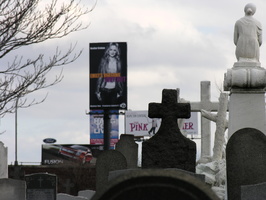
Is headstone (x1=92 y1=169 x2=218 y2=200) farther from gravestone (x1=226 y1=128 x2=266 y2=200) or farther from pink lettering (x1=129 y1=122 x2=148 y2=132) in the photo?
pink lettering (x1=129 y1=122 x2=148 y2=132)

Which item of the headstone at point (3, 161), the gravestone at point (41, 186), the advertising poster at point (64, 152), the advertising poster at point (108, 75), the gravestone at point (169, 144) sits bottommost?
the advertising poster at point (64, 152)

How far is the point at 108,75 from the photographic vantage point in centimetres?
5072

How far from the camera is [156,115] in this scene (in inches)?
513

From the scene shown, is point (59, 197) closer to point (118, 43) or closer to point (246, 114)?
point (246, 114)

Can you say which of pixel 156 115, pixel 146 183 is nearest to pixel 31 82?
pixel 156 115

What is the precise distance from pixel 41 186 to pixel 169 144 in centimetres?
571

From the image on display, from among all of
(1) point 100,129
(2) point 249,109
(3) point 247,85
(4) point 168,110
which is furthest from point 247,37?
(1) point 100,129

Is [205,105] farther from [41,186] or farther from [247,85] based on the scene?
[41,186]

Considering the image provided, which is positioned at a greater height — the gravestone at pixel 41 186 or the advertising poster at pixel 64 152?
the gravestone at pixel 41 186

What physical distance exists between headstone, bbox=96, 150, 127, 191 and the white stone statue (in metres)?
3.85

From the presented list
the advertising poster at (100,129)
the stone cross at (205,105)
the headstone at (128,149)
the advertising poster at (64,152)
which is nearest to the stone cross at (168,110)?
the headstone at (128,149)

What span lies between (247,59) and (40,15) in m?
5.37

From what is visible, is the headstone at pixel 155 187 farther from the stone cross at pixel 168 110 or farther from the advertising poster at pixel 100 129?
the advertising poster at pixel 100 129

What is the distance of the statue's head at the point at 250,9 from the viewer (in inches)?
734
